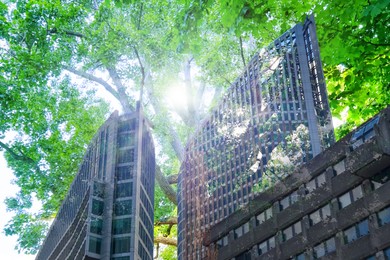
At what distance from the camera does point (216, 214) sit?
69.6m

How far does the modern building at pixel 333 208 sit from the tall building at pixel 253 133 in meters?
10.6

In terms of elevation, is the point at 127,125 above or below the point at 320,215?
above

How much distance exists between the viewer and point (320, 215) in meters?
37.4

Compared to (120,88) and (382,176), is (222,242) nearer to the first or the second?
(382,176)

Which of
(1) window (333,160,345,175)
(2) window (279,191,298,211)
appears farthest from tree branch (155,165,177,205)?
(1) window (333,160,345,175)

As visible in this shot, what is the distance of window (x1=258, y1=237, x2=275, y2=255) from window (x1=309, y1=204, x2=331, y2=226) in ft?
15.5

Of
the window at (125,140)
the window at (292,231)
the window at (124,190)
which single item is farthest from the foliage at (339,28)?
the window at (125,140)

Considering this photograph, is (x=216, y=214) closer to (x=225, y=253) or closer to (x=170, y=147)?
(x=170, y=147)

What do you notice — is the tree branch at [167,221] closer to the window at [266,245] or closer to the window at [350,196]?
the window at [266,245]

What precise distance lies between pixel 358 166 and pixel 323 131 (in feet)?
54.4

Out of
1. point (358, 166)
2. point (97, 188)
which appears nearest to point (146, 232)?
point (97, 188)

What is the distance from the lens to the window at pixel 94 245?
61.9 metres

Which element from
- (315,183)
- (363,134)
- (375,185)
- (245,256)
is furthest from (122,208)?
(375,185)

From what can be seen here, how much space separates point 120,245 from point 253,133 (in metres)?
19.3
